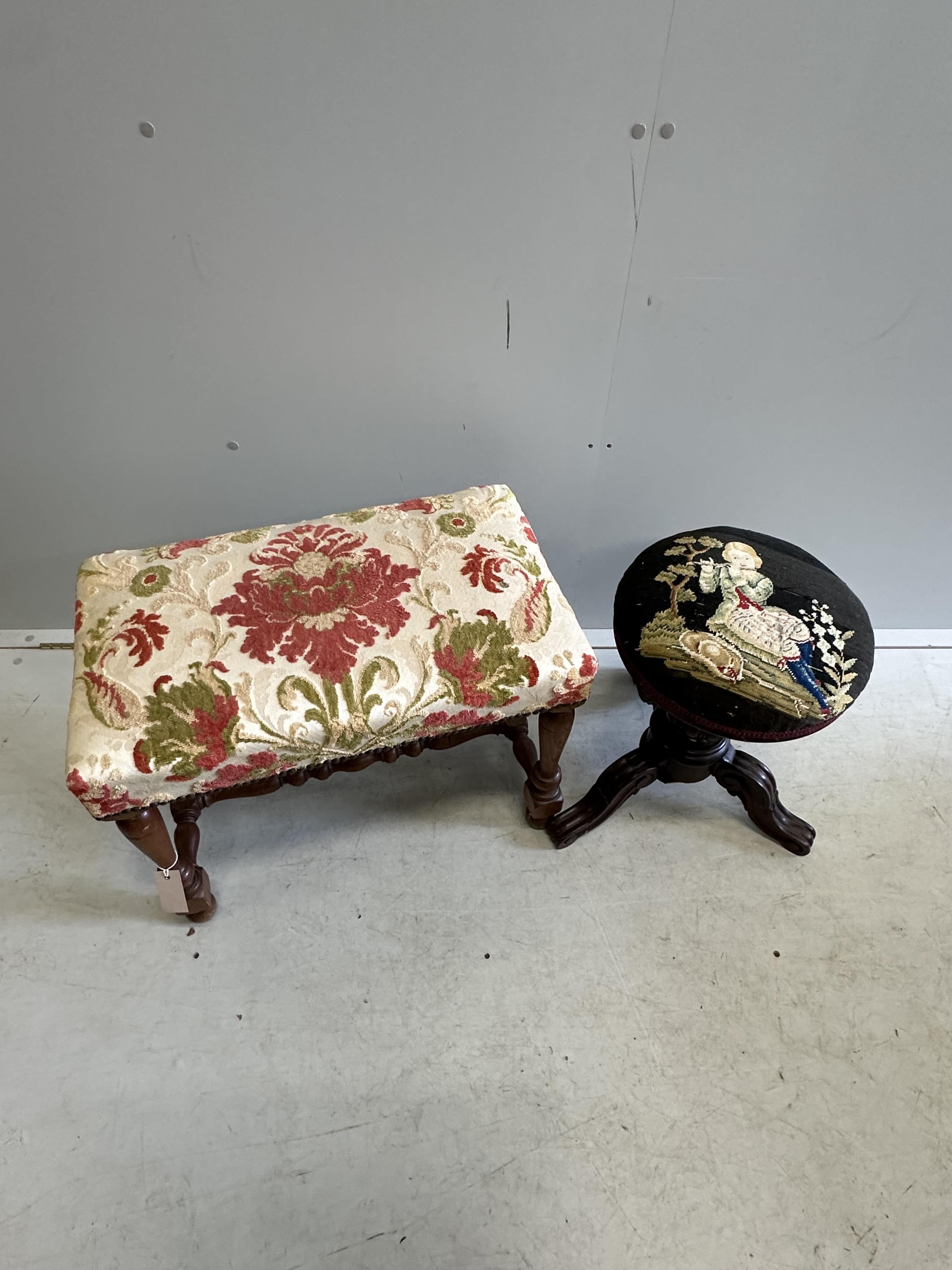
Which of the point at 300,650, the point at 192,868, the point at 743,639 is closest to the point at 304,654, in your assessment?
the point at 300,650

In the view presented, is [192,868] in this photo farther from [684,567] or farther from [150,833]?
[684,567]

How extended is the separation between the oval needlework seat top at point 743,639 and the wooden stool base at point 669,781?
0.69ft

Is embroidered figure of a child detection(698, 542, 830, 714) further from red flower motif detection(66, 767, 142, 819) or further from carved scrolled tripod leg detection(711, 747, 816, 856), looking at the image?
red flower motif detection(66, 767, 142, 819)

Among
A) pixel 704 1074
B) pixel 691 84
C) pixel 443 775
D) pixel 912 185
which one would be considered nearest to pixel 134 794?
pixel 443 775

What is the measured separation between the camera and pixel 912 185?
82 centimetres

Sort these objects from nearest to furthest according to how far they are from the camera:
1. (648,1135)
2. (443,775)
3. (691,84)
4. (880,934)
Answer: (691,84)
(648,1135)
(880,934)
(443,775)

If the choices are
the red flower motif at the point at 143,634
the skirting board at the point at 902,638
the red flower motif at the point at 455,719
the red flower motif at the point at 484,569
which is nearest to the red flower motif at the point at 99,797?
the red flower motif at the point at 143,634

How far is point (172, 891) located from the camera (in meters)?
0.94

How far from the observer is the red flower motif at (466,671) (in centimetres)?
79

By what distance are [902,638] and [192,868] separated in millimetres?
1324

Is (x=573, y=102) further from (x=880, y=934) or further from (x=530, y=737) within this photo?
(x=880, y=934)

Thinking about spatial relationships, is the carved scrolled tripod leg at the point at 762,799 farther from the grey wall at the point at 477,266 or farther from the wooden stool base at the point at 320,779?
the grey wall at the point at 477,266

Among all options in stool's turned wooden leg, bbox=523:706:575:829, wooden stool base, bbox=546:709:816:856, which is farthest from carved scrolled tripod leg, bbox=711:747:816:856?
stool's turned wooden leg, bbox=523:706:575:829

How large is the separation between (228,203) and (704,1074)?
1.18m
